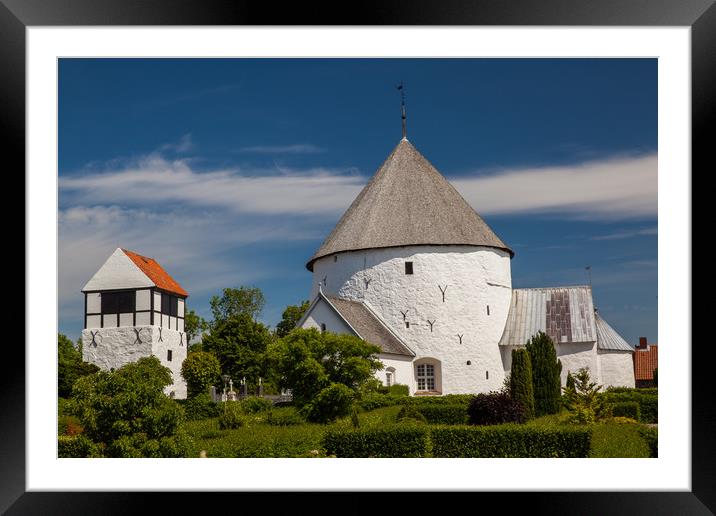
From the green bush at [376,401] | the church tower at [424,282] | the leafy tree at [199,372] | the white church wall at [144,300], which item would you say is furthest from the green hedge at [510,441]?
the leafy tree at [199,372]

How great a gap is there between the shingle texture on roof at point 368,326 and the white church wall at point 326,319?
0.20m

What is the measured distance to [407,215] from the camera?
2609 cm

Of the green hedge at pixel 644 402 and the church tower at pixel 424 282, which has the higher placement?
the church tower at pixel 424 282

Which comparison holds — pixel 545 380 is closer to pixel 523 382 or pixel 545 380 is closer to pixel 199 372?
pixel 523 382

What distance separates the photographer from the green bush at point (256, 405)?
19156 millimetres

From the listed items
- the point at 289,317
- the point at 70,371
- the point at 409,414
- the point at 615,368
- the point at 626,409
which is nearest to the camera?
the point at 409,414

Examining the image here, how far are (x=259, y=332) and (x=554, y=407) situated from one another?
567 inches

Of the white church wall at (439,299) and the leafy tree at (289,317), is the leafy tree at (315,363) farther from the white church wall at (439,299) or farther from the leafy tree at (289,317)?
the leafy tree at (289,317)

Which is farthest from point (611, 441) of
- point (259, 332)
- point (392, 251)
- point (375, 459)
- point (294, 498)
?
point (259, 332)

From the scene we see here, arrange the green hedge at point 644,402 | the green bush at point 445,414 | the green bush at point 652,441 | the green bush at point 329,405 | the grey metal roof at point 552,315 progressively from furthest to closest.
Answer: the grey metal roof at point 552,315, the green hedge at point 644,402, the green bush at point 445,414, the green bush at point 329,405, the green bush at point 652,441

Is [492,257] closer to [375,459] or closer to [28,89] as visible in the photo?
[375,459]

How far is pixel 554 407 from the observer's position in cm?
1897

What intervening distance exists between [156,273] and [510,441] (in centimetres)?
1788
